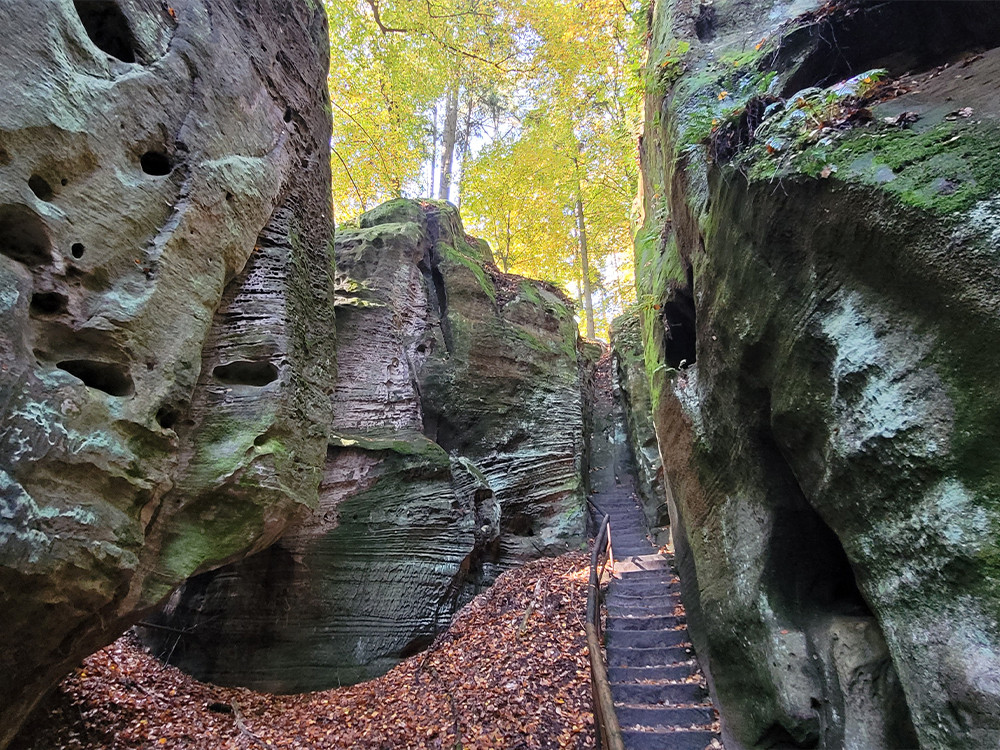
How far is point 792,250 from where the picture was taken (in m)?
4.62

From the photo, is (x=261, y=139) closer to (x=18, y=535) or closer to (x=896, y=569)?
(x=18, y=535)

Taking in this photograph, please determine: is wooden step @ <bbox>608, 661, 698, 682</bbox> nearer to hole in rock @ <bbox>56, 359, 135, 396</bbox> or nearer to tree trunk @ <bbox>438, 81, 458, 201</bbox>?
hole in rock @ <bbox>56, 359, 135, 396</bbox>

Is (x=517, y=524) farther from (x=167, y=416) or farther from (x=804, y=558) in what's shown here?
(x=167, y=416)

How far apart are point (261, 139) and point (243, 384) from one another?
132 inches

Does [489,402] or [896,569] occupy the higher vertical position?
[489,402]

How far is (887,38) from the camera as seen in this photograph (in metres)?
5.09

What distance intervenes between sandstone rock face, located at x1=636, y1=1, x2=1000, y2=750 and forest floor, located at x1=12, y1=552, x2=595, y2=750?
226 centimetres

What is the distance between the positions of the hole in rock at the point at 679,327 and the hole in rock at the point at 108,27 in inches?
302

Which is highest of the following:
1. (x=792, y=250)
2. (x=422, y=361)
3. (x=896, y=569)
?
(x=422, y=361)

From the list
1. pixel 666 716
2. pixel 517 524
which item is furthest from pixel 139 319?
pixel 517 524

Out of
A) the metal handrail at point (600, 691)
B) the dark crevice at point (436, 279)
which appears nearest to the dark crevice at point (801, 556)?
the metal handrail at point (600, 691)

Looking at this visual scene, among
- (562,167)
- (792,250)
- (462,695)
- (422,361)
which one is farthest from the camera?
(562,167)

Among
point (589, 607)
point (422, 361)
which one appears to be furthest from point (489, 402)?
point (589, 607)

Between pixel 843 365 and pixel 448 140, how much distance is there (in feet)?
58.4
